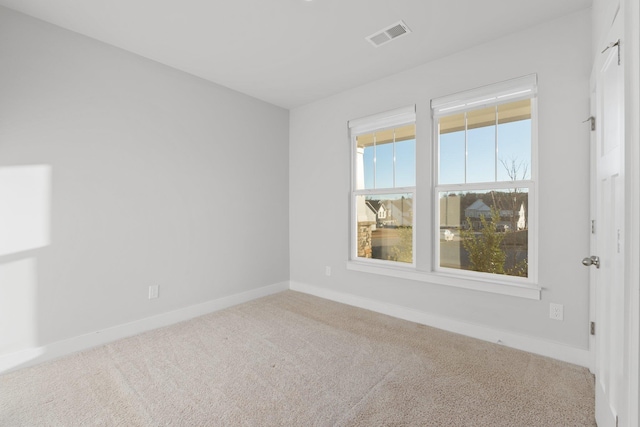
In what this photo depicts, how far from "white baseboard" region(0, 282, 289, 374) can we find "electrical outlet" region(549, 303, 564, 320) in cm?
320

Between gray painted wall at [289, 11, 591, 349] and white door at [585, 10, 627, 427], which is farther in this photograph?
gray painted wall at [289, 11, 591, 349]

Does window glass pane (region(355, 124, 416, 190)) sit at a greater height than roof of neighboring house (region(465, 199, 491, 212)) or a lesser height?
greater

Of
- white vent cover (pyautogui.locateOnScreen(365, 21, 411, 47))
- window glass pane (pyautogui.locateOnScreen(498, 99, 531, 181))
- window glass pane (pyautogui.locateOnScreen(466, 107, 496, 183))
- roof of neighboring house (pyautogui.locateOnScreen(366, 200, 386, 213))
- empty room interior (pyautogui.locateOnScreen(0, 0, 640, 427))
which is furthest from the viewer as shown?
roof of neighboring house (pyautogui.locateOnScreen(366, 200, 386, 213))

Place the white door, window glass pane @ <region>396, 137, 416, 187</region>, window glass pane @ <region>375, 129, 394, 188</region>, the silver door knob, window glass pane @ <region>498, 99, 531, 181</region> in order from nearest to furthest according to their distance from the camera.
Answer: the white door → the silver door knob → window glass pane @ <region>498, 99, 531, 181</region> → window glass pane @ <region>396, 137, 416, 187</region> → window glass pane @ <region>375, 129, 394, 188</region>

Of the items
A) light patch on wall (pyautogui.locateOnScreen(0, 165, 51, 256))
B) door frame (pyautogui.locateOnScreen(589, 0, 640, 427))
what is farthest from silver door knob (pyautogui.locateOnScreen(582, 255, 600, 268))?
light patch on wall (pyautogui.locateOnScreen(0, 165, 51, 256))

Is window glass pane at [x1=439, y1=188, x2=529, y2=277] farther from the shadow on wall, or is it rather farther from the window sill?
the shadow on wall

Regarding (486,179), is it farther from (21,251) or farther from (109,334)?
(21,251)

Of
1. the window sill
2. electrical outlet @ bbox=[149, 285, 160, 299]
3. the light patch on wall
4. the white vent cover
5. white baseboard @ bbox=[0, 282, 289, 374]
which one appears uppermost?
the white vent cover

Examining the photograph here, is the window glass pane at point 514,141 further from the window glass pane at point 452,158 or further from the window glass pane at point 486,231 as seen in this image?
the window glass pane at point 452,158

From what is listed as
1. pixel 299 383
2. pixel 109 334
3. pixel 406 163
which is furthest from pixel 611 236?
pixel 109 334

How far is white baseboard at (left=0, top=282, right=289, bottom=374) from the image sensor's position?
7.18 ft

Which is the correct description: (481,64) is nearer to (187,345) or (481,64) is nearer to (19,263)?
(187,345)

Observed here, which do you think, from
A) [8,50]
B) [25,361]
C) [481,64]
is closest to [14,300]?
[25,361]

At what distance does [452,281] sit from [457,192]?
2.99 feet
